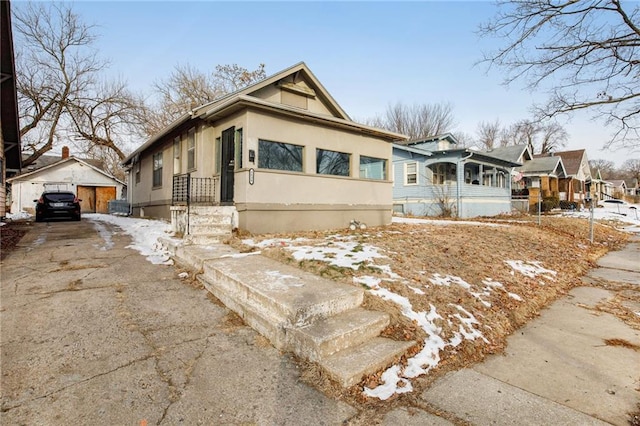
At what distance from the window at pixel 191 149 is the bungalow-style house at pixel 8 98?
571 centimetres

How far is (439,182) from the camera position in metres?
18.6

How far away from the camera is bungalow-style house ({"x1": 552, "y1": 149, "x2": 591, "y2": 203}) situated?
32.0 metres

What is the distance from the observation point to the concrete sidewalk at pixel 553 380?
2.23m

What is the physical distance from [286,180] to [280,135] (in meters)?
1.20

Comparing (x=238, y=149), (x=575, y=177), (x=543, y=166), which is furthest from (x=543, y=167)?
(x=238, y=149)

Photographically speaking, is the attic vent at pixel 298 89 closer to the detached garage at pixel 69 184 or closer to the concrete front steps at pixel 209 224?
the concrete front steps at pixel 209 224

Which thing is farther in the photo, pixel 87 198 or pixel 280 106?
pixel 87 198

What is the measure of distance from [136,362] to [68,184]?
101 ft

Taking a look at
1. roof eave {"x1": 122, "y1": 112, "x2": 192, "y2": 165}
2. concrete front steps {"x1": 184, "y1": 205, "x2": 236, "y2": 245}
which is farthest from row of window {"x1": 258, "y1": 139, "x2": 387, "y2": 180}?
roof eave {"x1": 122, "y1": 112, "x2": 192, "y2": 165}

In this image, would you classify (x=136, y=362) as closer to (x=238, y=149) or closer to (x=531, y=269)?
(x=238, y=149)

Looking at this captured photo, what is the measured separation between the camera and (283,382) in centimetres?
248

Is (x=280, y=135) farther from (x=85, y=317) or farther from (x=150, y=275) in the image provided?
(x=85, y=317)

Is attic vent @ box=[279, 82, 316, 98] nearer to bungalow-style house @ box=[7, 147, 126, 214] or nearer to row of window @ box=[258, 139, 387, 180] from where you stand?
row of window @ box=[258, 139, 387, 180]

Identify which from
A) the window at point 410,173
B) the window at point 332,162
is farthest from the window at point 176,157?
the window at point 410,173
